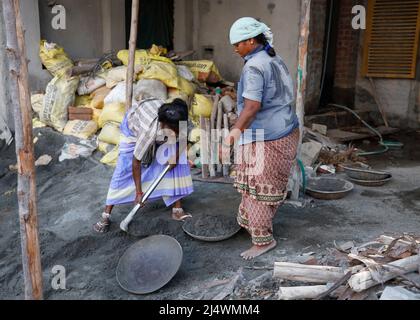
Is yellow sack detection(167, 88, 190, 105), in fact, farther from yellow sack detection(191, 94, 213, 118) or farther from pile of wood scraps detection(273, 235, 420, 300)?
pile of wood scraps detection(273, 235, 420, 300)

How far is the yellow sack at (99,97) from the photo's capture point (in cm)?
633

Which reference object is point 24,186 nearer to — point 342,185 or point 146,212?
point 146,212

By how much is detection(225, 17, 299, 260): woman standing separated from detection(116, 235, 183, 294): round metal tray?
1.75 feet

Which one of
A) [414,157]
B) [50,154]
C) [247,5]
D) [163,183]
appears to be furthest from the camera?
[247,5]

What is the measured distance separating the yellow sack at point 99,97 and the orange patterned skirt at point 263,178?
130 inches

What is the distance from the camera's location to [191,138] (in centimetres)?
589

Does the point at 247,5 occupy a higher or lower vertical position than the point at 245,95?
higher

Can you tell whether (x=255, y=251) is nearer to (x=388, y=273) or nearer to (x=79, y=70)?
(x=388, y=273)

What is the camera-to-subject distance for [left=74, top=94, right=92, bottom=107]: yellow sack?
6586mm

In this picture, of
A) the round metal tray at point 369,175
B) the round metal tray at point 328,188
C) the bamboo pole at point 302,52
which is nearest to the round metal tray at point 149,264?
the bamboo pole at point 302,52

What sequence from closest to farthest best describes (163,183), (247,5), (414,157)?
(163,183), (414,157), (247,5)

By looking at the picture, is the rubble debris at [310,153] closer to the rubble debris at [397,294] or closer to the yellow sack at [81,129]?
the yellow sack at [81,129]
